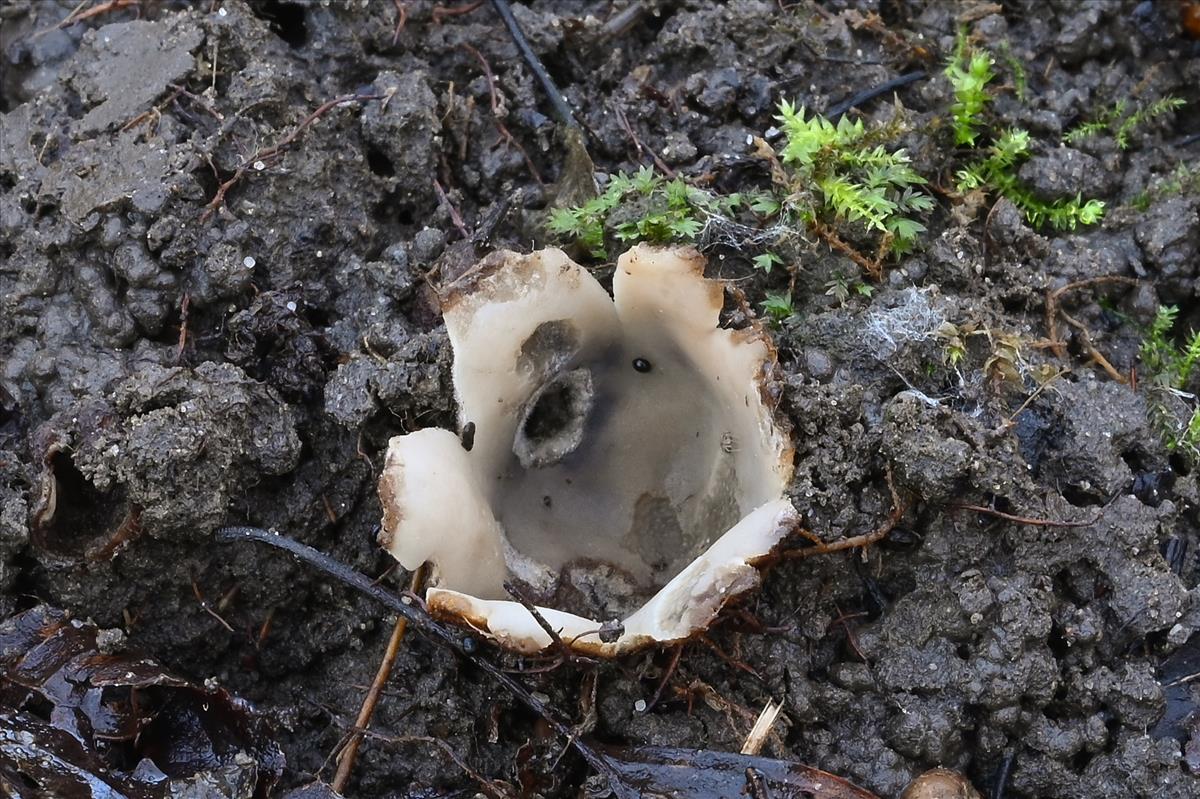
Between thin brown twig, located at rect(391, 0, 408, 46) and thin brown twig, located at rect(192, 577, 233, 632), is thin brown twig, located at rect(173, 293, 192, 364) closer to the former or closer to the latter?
thin brown twig, located at rect(192, 577, 233, 632)

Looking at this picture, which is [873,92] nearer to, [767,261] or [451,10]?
[767,261]

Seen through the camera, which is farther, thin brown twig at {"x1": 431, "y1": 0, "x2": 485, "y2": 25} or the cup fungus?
thin brown twig at {"x1": 431, "y1": 0, "x2": 485, "y2": 25}

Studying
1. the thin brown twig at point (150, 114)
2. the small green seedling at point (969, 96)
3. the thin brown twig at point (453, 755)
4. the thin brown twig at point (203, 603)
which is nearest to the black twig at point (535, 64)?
the thin brown twig at point (150, 114)

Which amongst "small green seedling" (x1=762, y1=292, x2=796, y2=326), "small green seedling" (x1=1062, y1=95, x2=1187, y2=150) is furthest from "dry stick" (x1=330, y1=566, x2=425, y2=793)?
"small green seedling" (x1=1062, y1=95, x2=1187, y2=150)

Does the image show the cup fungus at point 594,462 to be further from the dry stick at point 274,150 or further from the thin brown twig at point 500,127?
the dry stick at point 274,150

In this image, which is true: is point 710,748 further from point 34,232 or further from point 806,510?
point 34,232

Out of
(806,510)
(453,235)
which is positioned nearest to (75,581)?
(453,235)
